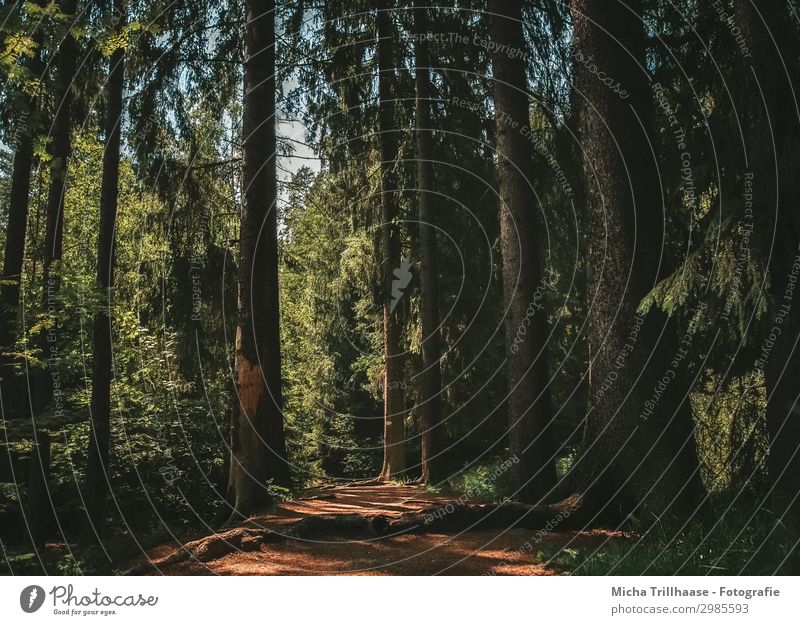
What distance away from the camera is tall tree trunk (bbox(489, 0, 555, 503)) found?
10.1 meters

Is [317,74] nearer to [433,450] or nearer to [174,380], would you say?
[174,380]

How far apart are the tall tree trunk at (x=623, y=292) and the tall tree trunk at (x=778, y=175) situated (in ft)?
5.40

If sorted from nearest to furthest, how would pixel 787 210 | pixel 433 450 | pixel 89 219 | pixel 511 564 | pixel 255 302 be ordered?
pixel 787 210 < pixel 511 564 < pixel 255 302 < pixel 433 450 < pixel 89 219

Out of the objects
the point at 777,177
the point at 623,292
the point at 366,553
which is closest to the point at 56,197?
the point at 366,553

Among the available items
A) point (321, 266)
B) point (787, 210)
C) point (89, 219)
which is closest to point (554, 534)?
point (787, 210)

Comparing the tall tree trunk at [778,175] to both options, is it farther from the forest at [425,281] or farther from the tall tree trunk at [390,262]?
the tall tree trunk at [390,262]

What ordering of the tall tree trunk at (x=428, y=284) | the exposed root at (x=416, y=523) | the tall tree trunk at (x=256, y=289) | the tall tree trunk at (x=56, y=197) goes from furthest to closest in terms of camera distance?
the tall tree trunk at (x=428, y=284), the tall tree trunk at (x=56, y=197), the tall tree trunk at (x=256, y=289), the exposed root at (x=416, y=523)

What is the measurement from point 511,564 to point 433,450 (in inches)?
348

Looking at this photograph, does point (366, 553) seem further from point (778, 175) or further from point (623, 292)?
point (778, 175)

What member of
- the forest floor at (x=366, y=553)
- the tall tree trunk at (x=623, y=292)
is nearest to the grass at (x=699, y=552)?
the forest floor at (x=366, y=553)

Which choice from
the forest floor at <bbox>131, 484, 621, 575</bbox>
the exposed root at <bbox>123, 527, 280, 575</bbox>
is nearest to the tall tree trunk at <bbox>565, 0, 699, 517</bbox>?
the forest floor at <bbox>131, 484, 621, 575</bbox>

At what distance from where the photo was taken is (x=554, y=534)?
732 centimetres

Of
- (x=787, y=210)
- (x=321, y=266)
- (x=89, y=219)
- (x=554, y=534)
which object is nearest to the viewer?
(x=787, y=210)

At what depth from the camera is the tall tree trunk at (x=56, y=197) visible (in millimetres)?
11273
